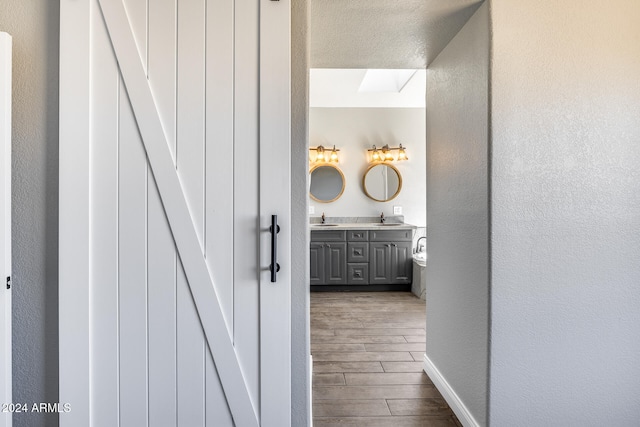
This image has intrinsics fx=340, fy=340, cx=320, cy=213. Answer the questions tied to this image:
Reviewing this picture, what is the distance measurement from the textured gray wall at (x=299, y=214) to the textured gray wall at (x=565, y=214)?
85 cm

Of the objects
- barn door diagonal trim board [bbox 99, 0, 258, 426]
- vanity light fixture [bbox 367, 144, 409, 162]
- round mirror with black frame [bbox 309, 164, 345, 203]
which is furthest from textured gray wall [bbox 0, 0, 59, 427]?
vanity light fixture [bbox 367, 144, 409, 162]

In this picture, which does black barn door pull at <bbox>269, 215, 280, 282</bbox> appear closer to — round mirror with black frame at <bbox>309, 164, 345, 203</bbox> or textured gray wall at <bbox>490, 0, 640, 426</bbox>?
textured gray wall at <bbox>490, 0, 640, 426</bbox>

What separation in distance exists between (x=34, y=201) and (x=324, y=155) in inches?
151

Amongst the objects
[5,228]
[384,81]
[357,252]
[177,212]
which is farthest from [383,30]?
[357,252]

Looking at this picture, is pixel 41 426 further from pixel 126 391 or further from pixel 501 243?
pixel 501 243

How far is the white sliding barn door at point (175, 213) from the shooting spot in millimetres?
1346

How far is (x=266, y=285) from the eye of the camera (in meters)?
1.38

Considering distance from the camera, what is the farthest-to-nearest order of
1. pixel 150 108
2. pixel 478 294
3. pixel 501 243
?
pixel 478 294
pixel 501 243
pixel 150 108

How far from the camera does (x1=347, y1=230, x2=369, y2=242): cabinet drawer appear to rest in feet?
14.6

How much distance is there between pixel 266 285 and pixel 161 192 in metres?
0.56

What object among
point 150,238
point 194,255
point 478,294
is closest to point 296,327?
point 194,255

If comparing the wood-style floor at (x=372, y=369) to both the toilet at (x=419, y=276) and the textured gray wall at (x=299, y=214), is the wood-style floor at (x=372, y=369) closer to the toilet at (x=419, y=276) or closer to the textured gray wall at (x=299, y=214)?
the toilet at (x=419, y=276)

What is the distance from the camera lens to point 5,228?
4.33 feet

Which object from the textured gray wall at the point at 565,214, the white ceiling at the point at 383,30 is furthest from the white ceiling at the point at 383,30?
the textured gray wall at the point at 565,214
